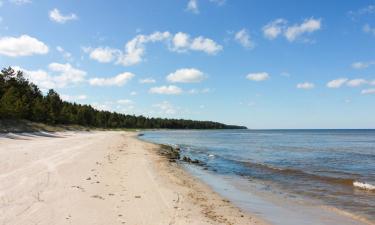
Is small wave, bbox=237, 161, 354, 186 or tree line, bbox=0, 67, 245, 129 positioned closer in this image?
small wave, bbox=237, 161, 354, 186

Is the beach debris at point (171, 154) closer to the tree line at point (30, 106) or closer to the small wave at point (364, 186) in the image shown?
the small wave at point (364, 186)

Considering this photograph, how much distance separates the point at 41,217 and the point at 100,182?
641 cm

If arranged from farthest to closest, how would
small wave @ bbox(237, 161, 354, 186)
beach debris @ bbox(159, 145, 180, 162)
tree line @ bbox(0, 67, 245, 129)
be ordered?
tree line @ bbox(0, 67, 245, 129) → beach debris @ bbox(159, 145, 180, 162) → small wave @ bbox(237, 161, 354, 186)

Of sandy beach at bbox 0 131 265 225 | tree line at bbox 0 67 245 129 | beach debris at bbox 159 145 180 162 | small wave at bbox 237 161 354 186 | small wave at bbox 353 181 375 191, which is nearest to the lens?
sandy beach at bbox 0 131 265 225

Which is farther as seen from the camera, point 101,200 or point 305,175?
point 305,175

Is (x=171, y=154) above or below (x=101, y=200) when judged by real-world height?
below

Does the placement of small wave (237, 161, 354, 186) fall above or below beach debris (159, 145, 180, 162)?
below

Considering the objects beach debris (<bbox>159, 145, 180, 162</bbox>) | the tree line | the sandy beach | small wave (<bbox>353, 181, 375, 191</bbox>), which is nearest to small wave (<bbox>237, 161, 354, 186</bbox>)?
small wave (<bbox>353, 181, 375, 191</bbox>)

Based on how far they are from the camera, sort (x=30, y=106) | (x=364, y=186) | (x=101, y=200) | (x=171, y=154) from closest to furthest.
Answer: (x=101, y=200)
(x=364, y=186)
(x=171, y=154)
(x=30, y=106)

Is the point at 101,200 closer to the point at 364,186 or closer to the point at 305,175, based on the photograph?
the point at 364,186

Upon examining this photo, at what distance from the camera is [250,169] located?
30469 mm

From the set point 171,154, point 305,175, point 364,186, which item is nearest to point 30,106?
point 171,154

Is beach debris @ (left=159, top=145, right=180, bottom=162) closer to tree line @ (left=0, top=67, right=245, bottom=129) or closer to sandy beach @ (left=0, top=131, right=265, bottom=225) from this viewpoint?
sandy beach @ (left=0, top=131, right=265, bottom=225)

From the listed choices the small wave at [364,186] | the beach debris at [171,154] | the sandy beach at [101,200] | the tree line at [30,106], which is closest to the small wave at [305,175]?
the small wave at [364,186]
